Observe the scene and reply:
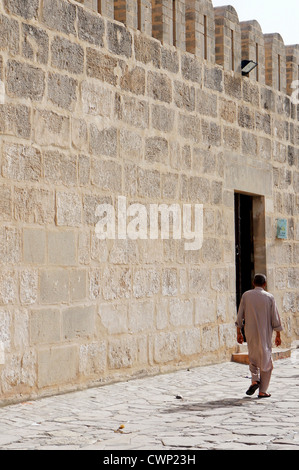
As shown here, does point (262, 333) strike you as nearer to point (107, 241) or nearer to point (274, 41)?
point (107, 241)

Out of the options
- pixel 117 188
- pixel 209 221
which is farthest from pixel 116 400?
pixel 209 221

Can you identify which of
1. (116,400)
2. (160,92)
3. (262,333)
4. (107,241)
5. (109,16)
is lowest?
(116,400)

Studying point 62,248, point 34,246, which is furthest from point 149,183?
point 34,246

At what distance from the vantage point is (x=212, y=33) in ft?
33.2

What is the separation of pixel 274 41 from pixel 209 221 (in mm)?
3130

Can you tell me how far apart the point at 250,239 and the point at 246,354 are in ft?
5.63

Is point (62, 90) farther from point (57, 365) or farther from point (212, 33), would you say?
point (212, 33)

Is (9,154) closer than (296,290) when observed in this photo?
Yes

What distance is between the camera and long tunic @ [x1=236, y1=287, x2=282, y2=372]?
764 centimetres

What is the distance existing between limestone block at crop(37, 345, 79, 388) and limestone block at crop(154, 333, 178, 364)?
133 centimetres

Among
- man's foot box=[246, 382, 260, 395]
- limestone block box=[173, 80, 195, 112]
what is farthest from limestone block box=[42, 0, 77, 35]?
man's foot box=[246, 382, 260, 395]

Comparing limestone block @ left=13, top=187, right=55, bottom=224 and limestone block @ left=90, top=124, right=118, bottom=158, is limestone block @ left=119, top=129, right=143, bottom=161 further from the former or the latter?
limestone block @ left=13, top=187, right=55, bottom=224

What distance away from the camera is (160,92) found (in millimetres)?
9039

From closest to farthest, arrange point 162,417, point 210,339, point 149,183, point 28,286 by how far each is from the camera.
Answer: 1. point 162,417
2. point 28,286
3. point 149,183
4. point 210,339
